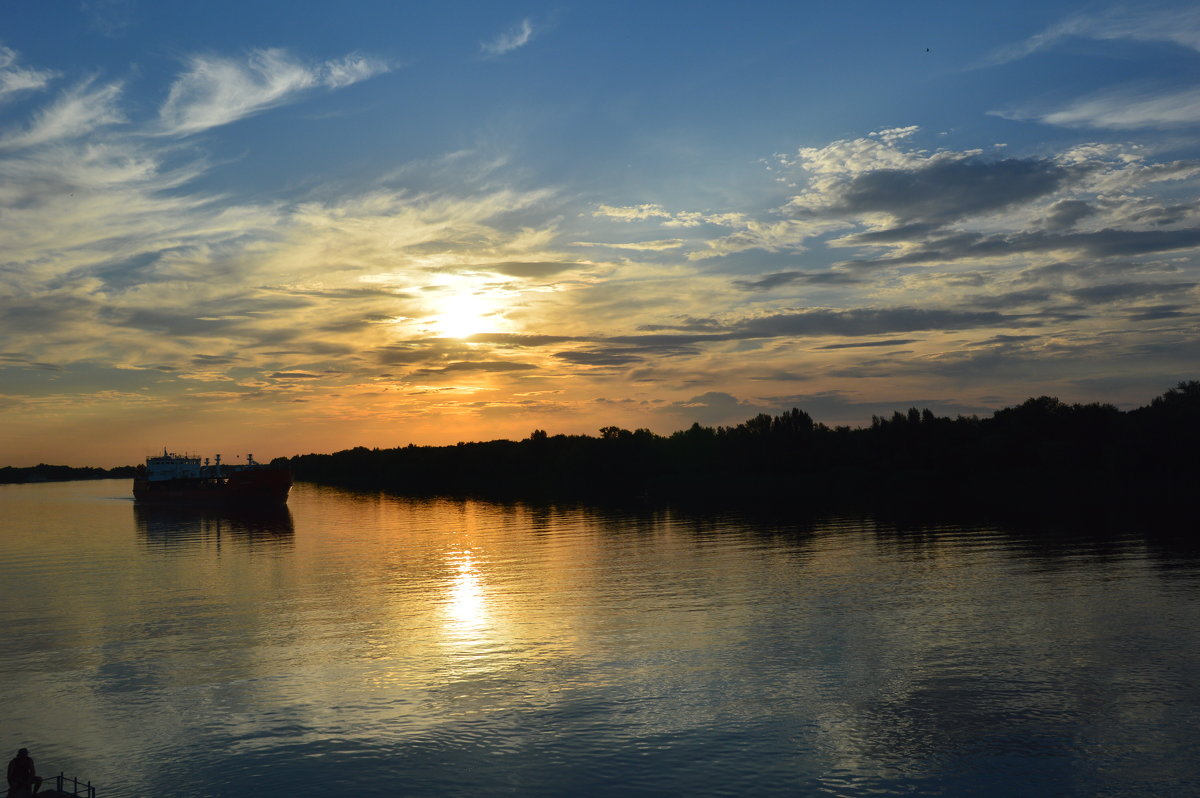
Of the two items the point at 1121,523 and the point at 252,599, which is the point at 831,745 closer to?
the point at 252,599

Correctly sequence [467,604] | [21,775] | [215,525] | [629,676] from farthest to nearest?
[215,525], [467,604], [629,676], [21,775]

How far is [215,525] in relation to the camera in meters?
146


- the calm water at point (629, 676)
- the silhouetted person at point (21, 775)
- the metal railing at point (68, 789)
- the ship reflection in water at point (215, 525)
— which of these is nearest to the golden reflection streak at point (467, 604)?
the calm water at point (629, 676)

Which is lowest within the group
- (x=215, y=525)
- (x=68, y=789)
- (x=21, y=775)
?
(x=215, y=525)

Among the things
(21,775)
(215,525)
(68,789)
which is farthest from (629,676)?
(215,525)

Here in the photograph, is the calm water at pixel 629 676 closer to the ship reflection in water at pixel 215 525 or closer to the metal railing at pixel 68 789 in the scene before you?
the metal railing at pixel 68 789

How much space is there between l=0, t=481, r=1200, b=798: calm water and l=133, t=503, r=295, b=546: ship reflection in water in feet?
128

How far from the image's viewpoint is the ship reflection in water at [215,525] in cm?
11844

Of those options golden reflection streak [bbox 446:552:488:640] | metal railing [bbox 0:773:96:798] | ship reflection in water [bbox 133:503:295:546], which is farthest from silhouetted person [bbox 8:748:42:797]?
ship reflection in water [bbox 133:503:295:546]

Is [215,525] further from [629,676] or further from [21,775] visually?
[21,775]

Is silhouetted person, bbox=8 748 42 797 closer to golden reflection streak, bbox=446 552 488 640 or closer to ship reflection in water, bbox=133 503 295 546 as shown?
golden reflection streak, bbox=446 552 488 640

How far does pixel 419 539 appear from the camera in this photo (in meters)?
114

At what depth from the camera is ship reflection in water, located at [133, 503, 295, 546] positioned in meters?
118

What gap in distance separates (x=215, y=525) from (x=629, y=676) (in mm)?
127143
